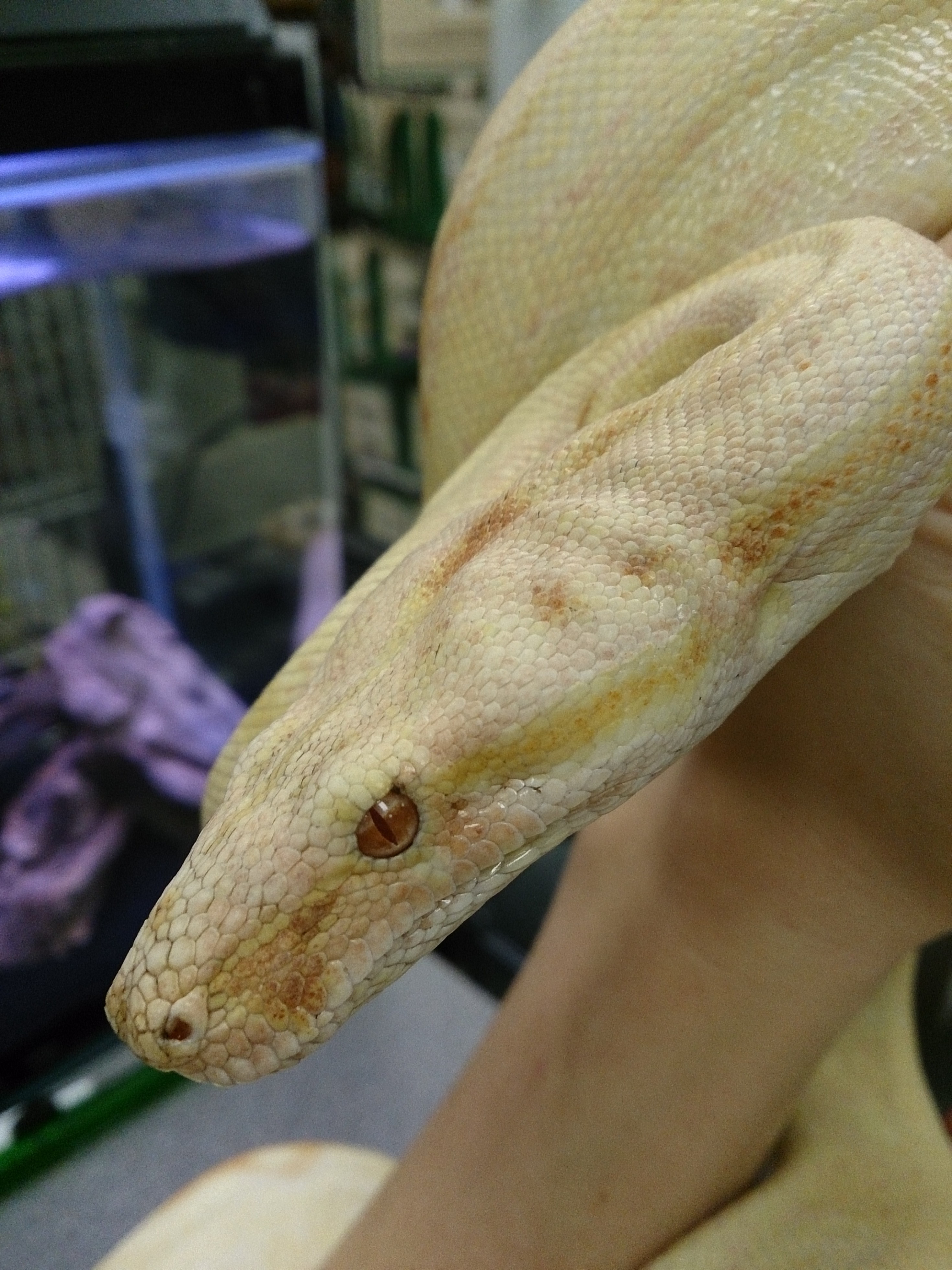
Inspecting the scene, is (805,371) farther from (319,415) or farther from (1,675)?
(319,415)

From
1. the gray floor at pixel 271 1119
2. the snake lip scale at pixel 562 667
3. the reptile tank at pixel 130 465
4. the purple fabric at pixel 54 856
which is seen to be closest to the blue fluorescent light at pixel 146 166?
the reptile tank at pixel 130 465

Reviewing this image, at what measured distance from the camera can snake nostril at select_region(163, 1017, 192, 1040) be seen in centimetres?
56

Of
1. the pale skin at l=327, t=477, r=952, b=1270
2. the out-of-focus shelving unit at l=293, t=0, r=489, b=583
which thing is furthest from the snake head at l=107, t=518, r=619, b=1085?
the out-of-focus shelving unit at l=293, t=0, r=489, b=583

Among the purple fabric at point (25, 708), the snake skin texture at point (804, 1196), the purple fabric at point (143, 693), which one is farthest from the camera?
the purple fabric at point (143, 693)

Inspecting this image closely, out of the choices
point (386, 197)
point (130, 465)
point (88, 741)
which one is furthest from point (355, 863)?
point (386, 197)

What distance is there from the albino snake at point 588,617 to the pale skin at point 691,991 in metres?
0.19

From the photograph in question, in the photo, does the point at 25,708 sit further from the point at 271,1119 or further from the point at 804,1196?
the point at 804,1196

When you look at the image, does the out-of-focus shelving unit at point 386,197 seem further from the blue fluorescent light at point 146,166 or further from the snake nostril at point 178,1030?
the snake nostril at point 178,1030

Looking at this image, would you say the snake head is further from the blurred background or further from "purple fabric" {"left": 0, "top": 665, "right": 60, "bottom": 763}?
"purple fabric" {"left": 0, "top": 665, "right": 60, "bottom": 763}

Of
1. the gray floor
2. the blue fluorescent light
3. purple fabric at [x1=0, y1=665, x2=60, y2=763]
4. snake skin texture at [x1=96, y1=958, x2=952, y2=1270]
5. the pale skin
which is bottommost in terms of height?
the gray floor

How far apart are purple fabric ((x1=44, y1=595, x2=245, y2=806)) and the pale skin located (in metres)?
1.02

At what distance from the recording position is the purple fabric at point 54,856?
5.48 feet

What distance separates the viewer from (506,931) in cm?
186

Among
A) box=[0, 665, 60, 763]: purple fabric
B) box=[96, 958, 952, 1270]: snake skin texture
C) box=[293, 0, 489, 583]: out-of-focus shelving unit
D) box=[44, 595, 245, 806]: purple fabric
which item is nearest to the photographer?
box=[96, 958, 952, 1270]: snake skin texture
